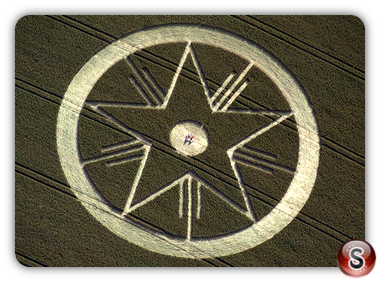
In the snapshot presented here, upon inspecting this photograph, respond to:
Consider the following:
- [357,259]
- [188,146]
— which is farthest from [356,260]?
[188,146]

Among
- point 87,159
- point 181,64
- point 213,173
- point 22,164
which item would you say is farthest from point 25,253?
point 181,64

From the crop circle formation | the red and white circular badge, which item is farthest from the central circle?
the red and white circular badge

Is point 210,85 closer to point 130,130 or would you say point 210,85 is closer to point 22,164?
point 130,130

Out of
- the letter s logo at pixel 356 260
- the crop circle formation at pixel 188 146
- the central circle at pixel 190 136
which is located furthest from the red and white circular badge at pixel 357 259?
the central circle at pixel 190 136

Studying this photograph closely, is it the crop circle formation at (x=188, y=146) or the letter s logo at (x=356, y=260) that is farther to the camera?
the crop circle formation at (x=188, y=146)

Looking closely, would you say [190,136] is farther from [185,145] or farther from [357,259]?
[357,259]

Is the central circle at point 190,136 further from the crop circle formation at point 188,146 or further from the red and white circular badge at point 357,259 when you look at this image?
the red and white circular badge at point 357,259
